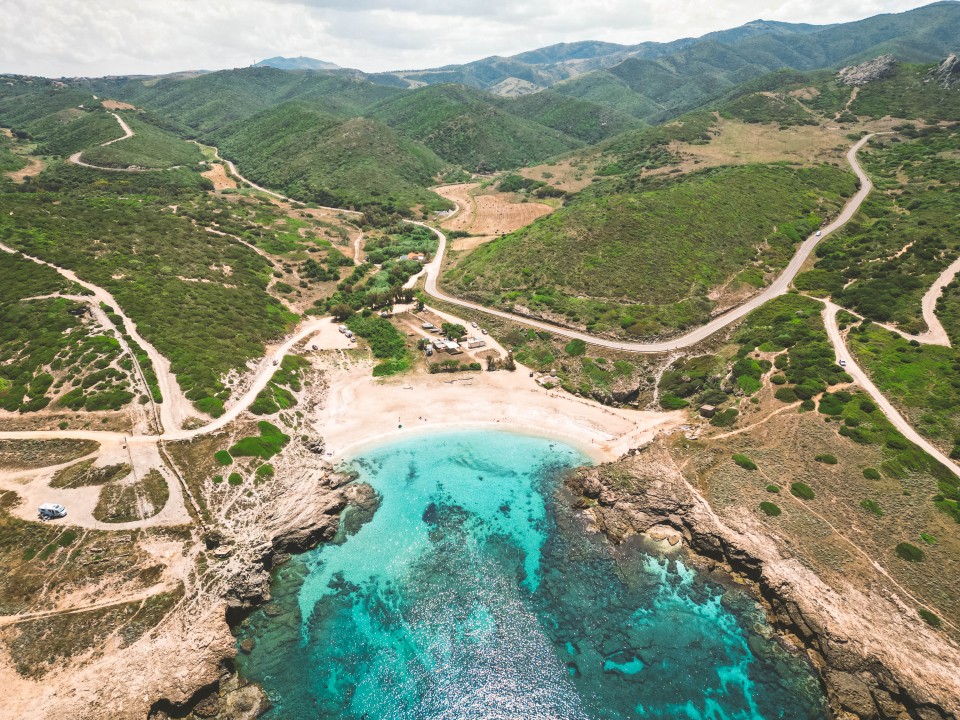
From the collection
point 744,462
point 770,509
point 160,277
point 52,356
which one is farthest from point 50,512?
point 744,462

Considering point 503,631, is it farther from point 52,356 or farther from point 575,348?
point 52,356

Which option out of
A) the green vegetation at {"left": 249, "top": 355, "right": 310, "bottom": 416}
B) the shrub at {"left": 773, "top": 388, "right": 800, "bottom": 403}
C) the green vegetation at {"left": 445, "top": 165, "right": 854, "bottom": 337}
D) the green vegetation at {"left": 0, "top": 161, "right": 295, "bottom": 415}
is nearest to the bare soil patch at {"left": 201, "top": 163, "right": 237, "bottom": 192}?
the green vegetation at {"left": 0, "top": 161, "right": 295, "bottom": 415}

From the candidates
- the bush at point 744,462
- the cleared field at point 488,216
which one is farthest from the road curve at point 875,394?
the cleared field at point 488,216

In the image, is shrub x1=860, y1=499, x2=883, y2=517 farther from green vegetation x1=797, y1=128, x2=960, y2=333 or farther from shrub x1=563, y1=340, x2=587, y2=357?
shrub x1=563, y1=340, x2=587, y2=357

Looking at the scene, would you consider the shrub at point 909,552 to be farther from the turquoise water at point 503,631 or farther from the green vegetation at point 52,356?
the green vegetation at point 52,356

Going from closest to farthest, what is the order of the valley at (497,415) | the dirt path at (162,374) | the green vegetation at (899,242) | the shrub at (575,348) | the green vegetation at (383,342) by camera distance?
the valley at (497,415), the dirt path at (162,374), the green vegetation at (383,342), the green vegetation at (899,242), the shrub at (575,348)
